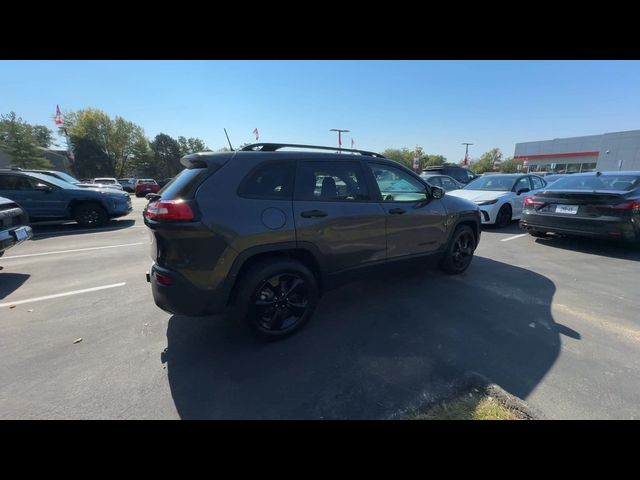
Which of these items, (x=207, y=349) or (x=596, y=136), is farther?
(x=596, y=136)

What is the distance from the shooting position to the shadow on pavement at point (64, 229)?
7578mm

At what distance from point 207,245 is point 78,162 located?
5707 centimetres

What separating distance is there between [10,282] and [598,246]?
1098 cm

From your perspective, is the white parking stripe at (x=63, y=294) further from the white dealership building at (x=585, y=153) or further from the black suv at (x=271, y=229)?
the white dealership building at (x=585, y=153)

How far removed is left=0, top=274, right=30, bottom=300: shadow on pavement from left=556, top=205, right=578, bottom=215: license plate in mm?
9557

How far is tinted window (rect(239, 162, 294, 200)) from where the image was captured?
98.6 inches

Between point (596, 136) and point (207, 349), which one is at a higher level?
point (596, 136)

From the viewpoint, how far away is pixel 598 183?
5691 mm

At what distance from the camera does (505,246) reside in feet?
19.8

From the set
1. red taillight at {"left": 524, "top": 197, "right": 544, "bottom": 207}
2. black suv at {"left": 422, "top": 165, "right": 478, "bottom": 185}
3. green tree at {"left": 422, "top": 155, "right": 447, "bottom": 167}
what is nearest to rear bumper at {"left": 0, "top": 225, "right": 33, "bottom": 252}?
red taillight at {"left": 524, "top": 197, "right": 544, "bottom": 207}
